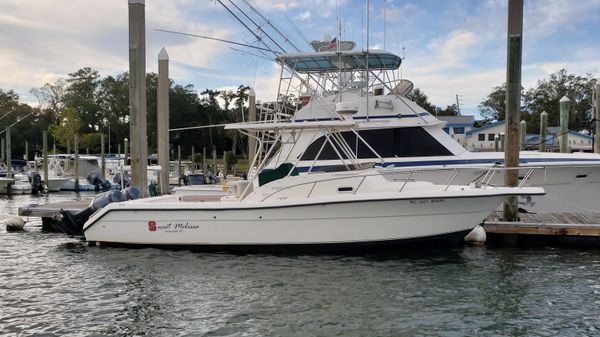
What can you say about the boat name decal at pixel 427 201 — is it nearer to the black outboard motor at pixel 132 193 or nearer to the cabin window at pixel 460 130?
the black outboard motor at pixel 132 193

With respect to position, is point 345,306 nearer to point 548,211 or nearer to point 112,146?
point 548,211

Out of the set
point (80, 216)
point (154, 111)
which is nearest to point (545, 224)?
point (80, 216)

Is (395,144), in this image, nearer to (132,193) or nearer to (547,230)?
(547,230)

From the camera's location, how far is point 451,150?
1228 centimetres

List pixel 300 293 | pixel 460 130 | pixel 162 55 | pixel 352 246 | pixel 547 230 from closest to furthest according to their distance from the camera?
pixel 300 293 < pixel 352 246 < pixel 547 230 < pixel 162 55 < pixel 460 130

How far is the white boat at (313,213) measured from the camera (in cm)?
875

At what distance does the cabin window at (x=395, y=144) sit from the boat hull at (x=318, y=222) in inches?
137

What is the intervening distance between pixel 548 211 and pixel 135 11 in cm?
1085

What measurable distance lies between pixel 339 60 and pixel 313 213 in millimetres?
4396

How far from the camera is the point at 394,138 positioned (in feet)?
40.7

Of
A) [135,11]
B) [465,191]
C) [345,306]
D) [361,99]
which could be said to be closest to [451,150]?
[361,99]

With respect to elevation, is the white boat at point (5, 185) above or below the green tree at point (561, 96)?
below

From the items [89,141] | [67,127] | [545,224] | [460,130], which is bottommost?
[545,224]

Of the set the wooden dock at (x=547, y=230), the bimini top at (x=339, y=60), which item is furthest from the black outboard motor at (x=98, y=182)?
the wooden dock at (x=547, y=230)
